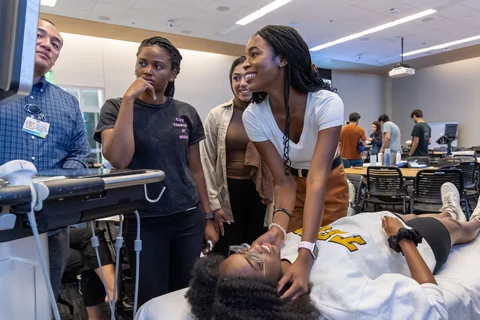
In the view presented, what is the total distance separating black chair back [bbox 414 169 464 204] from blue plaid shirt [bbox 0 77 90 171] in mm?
3458

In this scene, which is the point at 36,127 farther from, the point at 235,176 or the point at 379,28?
the point at 379,28

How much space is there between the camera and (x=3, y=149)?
1112 mm

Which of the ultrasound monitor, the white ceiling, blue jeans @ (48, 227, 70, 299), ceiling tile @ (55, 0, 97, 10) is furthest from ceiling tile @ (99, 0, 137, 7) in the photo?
the ultrasound monitor

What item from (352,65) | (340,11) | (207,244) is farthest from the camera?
(352,65)

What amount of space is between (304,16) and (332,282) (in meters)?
6.50

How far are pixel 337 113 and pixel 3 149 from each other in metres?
1.15

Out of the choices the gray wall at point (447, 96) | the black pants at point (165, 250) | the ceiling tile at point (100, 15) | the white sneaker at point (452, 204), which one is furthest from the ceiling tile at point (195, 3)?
the gray wall at point (447, 96)

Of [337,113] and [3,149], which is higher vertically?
[337,113]

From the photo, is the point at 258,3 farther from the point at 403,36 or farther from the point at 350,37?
the point at 403,36

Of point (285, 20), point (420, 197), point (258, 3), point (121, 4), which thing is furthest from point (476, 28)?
point (121, 4)

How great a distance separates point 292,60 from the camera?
1299mm

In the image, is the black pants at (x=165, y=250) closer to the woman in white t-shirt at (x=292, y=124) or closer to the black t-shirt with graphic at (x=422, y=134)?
the woman in white t-shirt at (x=292, y=124)

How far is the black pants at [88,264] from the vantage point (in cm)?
206

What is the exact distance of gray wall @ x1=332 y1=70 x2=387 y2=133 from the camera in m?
12.4
